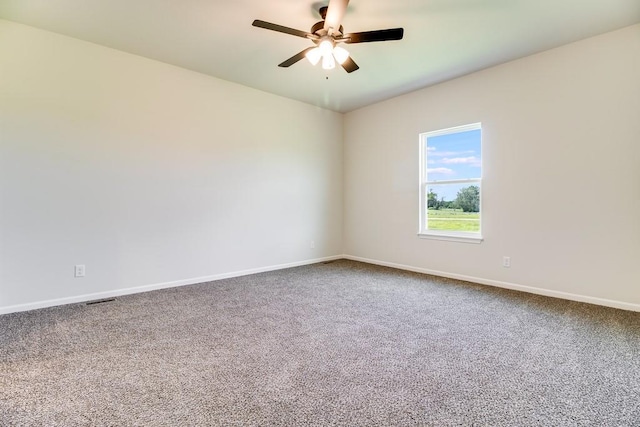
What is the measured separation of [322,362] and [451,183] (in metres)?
3.32

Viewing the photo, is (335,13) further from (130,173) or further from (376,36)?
(130,173)

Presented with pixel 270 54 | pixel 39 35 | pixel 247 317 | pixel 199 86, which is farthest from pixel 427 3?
pixel 39 35

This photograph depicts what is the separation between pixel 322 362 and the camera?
2021 mm

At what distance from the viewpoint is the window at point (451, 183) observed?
415cm

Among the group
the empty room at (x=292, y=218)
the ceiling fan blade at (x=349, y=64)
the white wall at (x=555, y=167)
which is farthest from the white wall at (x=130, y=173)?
the white wall at (x=555, y=167)

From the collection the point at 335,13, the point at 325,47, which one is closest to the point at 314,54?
the point at 325,47

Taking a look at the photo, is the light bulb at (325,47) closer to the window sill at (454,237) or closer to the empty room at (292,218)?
the empty room at (292,218)

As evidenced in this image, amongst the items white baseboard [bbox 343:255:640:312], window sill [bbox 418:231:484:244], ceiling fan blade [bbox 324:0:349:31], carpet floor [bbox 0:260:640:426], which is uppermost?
ceiling fan blade [bbox 324:0:349:31]

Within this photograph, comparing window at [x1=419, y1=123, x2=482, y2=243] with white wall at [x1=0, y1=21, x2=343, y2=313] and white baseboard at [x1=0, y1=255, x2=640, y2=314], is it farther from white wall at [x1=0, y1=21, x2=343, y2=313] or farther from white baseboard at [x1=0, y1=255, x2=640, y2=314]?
white wall at [x1=0, y1=21, x2=343, y2=313]

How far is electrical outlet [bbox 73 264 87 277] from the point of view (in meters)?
3.24

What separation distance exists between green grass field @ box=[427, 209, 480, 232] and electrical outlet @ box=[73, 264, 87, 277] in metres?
4.41

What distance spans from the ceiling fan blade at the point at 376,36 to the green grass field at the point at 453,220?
8.77 feet

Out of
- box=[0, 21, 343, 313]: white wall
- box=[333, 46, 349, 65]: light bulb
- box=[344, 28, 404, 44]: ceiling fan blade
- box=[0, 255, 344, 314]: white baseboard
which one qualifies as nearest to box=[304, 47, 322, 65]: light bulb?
box=[333, 46, 349, 65]: light bulb

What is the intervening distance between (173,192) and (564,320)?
435cm
